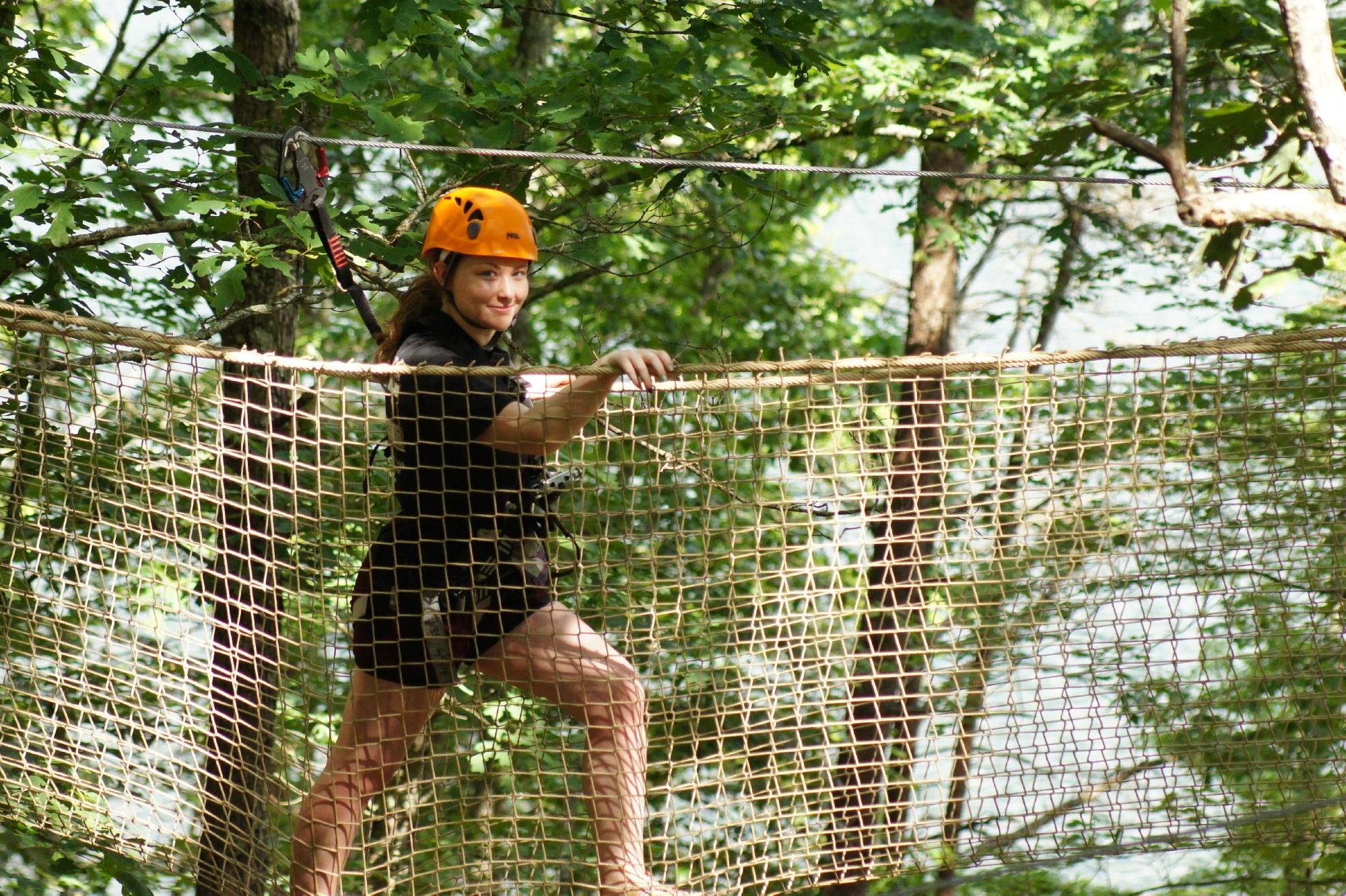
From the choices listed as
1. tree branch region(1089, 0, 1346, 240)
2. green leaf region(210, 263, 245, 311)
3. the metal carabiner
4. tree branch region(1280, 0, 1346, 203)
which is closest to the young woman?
the metal carabiner

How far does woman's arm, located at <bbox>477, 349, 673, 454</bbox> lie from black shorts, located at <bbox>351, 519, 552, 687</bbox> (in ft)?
0.59

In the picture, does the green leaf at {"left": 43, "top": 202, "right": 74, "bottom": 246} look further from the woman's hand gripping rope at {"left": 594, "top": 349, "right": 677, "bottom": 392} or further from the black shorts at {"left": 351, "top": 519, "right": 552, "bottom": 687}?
the woman's hand gripping rope at {"left": 594, "top": 349, "right": 677, "bottom": 392}

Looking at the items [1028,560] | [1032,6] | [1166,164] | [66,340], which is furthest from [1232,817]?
[1032,6]

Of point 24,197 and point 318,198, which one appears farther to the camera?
point 24,197

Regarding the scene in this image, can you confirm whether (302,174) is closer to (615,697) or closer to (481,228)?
(481,228)

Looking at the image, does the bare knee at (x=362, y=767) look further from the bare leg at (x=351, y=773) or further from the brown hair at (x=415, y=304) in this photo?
the brown hair at (x=415, y=304)

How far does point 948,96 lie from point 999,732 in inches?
100.0

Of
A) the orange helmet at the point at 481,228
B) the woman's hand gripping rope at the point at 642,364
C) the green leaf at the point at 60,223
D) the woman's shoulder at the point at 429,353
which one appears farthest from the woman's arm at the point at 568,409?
the green leaf at the point at 60,223

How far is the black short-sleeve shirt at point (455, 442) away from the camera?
189 cm

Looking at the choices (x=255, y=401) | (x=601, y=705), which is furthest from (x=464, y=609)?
(x=255, y=401)

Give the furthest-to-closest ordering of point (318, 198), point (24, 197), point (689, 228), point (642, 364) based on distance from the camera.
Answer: point (689, 228)
point (24, 197)
point (318, 198)
point (642, 364)

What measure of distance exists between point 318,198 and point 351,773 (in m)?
0.93

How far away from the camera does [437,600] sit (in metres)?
1.98

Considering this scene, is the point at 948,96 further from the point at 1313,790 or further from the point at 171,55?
the point at 171,55
